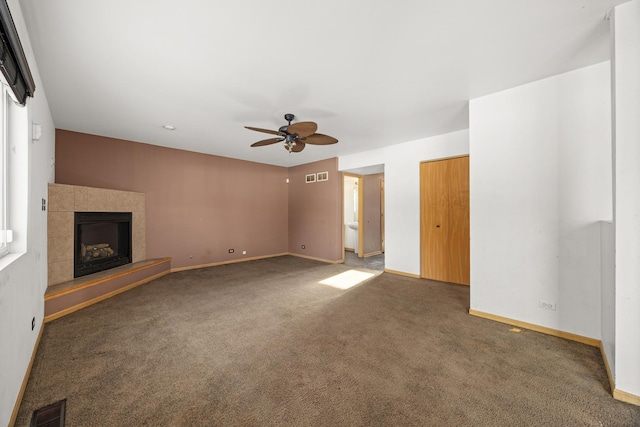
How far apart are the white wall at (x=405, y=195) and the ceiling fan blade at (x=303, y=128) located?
8.42 feet

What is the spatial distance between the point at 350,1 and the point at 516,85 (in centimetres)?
220

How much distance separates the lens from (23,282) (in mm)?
1921

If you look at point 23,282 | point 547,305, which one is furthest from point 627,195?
point 23,282

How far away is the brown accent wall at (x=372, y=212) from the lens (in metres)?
7.07

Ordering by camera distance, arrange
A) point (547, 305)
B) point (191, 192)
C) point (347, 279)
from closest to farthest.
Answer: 1. point (547, 305)
2. point (347, 279)
3. point (191, 192)

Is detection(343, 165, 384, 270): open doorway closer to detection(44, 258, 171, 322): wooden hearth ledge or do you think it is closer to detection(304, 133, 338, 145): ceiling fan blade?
detection(304, 133, 338, 145): ceiling fan blade

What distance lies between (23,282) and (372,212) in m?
6.48

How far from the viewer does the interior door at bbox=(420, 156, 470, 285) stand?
4.28m

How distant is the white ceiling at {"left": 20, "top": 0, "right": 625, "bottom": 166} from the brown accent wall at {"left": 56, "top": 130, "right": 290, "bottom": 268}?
2.95 ft

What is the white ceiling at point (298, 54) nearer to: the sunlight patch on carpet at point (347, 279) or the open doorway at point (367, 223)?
the sunlight patch on carpet at point (347, 279)

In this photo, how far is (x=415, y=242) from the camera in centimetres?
480

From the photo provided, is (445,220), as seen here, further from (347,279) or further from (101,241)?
(101,241)

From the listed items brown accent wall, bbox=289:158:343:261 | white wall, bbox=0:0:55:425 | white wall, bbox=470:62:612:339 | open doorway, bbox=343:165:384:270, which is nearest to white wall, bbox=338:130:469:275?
open doorway, bbox=343:165:384:270

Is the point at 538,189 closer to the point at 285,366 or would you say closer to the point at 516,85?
the point at 516,85
